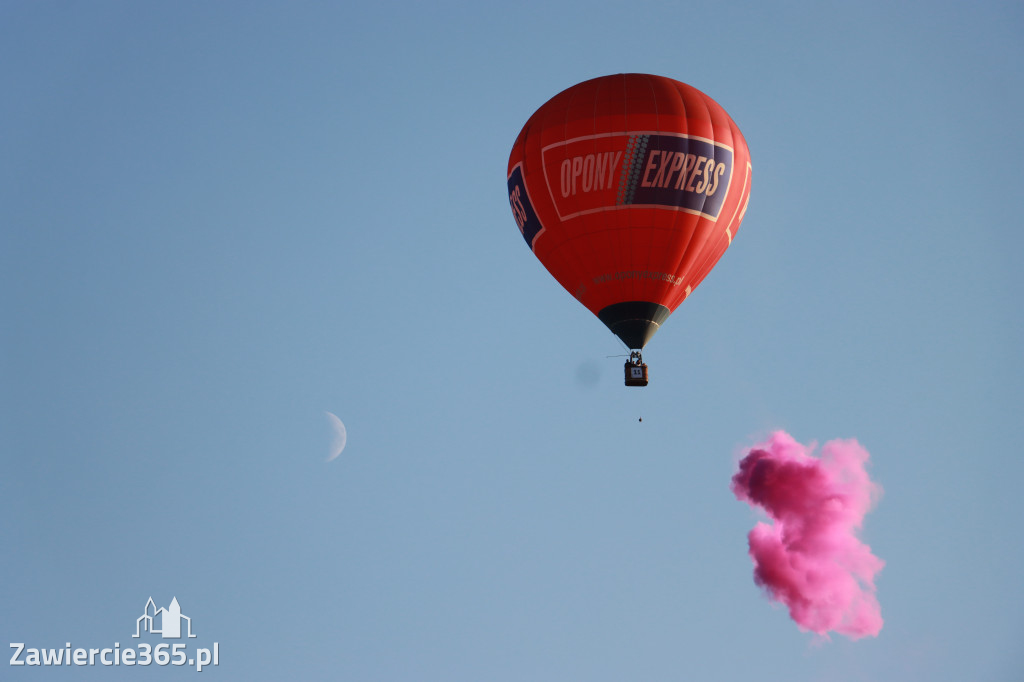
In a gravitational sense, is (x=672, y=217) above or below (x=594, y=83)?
below

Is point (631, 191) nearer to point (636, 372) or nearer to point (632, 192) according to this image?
point (632, 192)

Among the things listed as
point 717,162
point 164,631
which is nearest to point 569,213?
point 717,162

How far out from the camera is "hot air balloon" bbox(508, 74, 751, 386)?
4369 centimetres

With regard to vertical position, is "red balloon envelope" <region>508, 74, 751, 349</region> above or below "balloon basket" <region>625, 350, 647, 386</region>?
above

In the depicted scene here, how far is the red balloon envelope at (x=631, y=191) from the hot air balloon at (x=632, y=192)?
31 mm

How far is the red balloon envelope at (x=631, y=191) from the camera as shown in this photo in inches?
1720

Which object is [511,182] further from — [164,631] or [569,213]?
[164,631]

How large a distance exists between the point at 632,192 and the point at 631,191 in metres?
0.04

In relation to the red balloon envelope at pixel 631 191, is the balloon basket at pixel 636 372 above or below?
below

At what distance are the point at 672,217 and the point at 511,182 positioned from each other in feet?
19.1

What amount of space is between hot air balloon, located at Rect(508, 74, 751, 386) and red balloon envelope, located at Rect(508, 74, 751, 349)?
3 centimetres

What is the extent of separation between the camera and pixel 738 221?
46438 mm

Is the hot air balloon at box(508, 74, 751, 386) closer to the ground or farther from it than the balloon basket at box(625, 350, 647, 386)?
farther from it

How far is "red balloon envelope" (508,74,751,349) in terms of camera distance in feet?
143
